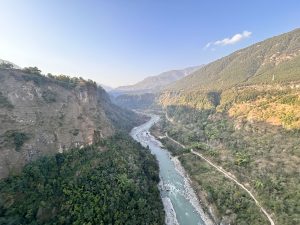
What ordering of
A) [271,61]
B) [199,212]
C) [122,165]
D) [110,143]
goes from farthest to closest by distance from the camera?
[271,61] → [110,143] → [122,165] → [199,212]

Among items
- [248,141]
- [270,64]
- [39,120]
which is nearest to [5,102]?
[39,120]

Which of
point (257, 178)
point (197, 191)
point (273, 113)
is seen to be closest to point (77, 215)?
point (197, 191)

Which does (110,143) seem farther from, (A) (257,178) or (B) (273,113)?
(B) (273,113)

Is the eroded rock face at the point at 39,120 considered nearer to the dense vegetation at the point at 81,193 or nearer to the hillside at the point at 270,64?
the dense vegetation at the point at 81,193

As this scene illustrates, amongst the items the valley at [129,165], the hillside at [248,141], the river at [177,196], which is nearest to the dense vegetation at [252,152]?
the hillside at [248,141]

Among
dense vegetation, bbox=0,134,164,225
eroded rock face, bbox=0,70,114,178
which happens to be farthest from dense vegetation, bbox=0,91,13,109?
dense vegetation, bbox=0,134,164,225

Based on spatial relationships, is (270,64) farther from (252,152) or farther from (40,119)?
(40,119)
